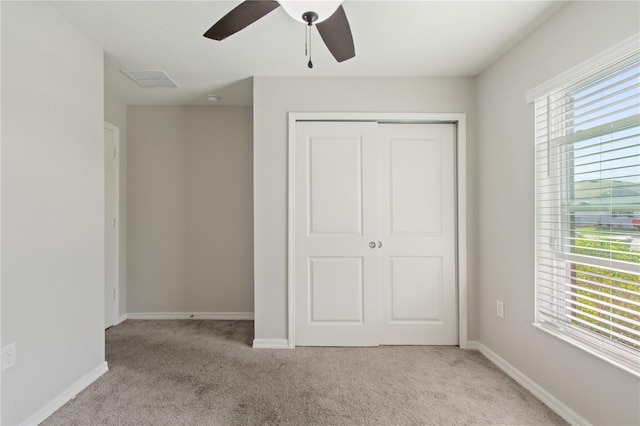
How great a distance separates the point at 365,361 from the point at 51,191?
2.46 m

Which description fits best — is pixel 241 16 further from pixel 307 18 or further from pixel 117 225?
pixel 117 225

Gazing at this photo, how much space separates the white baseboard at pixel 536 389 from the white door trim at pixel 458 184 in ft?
0.83

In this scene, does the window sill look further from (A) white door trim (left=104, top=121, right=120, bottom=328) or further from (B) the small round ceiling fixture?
(A) white door trim (left=104, top=121, right=120, bottom=328)

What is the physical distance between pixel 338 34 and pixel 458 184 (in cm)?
177

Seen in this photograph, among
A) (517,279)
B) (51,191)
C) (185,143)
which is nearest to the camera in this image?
(51,191)

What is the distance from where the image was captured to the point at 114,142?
3258 mm

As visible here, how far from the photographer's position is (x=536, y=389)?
196 centimetres

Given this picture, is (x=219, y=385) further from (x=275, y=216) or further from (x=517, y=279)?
(x=517, y=279)

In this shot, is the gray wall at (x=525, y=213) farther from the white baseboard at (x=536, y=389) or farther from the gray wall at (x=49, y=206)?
the gray wall at (x=49, y=206)

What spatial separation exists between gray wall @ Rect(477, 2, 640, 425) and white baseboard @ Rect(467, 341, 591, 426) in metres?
0.03

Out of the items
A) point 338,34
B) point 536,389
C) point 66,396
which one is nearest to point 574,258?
point 536,389

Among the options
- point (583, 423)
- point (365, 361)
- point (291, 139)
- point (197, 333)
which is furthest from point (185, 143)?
point (583, 423)

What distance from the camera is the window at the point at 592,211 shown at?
4.82ft

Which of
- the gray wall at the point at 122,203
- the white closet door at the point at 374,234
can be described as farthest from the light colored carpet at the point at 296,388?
the gray wall at the point at 122,203
